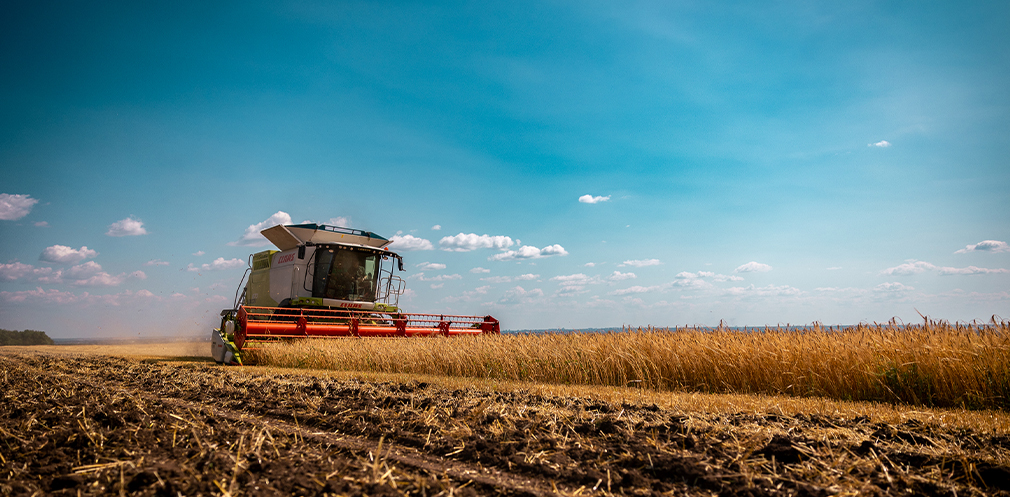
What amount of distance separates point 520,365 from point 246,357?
5.83 metres

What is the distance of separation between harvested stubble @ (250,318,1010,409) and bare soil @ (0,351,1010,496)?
2.01 m

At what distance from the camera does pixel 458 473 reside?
2676 millimetres

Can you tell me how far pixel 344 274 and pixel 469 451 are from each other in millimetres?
11626

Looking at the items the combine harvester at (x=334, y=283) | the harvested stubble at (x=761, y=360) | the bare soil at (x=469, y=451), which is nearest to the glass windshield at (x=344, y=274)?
the combine harvester at (x=334, y=283)

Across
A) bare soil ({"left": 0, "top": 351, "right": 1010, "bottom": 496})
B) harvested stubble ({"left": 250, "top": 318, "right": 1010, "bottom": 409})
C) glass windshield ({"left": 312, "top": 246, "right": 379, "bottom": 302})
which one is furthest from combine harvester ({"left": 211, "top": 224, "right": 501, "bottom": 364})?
bare soil ({"left": 0, "top": 351, "right": 1010, "bottom": 496})

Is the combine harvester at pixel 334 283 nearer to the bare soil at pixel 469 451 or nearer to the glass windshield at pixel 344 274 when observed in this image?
the glass windshield at pixel 344 274

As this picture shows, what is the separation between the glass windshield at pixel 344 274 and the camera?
13602 millimetres

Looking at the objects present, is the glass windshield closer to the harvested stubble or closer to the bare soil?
the harvested stubble

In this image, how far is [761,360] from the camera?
6148 millimetres

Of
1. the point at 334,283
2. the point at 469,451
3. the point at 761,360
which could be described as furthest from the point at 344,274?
the point at 469,451

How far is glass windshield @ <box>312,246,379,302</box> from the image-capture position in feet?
44.6

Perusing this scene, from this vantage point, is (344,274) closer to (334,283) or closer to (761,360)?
(334,283)

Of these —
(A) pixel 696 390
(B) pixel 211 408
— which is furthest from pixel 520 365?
(B) pixel 211 408

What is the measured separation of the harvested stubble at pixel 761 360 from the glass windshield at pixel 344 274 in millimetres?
4917
